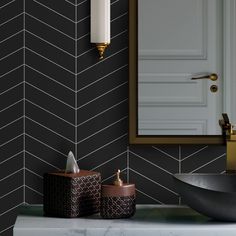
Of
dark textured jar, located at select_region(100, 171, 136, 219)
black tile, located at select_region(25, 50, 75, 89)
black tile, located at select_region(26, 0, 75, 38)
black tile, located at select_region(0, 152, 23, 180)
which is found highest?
black tile, located at select_region(26, 0, 75, 38)

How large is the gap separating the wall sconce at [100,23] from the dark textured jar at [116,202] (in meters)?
0.55

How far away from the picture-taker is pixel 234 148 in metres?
2.47

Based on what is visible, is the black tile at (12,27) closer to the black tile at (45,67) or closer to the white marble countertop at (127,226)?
the black tile at (45,67)

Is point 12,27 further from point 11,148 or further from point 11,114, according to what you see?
point 11,148

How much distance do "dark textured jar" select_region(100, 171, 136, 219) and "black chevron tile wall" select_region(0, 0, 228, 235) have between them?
259mm

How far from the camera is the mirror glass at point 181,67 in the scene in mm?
2523

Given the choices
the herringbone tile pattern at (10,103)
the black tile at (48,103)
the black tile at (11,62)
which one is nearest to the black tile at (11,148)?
the herringbone tile pattern at (10,103)

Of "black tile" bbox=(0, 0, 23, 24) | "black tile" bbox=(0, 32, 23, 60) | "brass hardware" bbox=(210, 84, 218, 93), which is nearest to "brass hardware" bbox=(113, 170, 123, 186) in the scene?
"brass hardware" bbox=(210, 84, 218, 93)

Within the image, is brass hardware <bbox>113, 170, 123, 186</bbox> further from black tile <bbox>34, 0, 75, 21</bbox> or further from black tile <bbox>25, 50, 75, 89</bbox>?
black tile <bbox>34, 0, 75, 21</bbox>

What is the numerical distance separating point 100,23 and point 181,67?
35 centimetres

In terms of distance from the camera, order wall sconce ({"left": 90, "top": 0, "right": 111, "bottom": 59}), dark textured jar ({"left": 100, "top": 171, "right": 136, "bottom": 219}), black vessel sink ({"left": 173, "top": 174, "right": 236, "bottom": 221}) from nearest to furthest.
A: black vessel sink ({"left": 173, "top": 174, "right": 236, "bottom": 221})
dark textured jar ({"left": 100, "top": 171, "right": 136, "bottom": 219})
wall sconce ({"left": 90, "top": 0, "right": 111, "bottom": 59})

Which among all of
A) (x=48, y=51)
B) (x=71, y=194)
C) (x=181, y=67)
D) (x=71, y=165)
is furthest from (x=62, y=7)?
(x=71, y=194)

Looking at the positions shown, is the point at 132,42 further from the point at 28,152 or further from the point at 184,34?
the point at 28,152

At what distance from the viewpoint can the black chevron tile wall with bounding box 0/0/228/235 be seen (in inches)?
99.3
